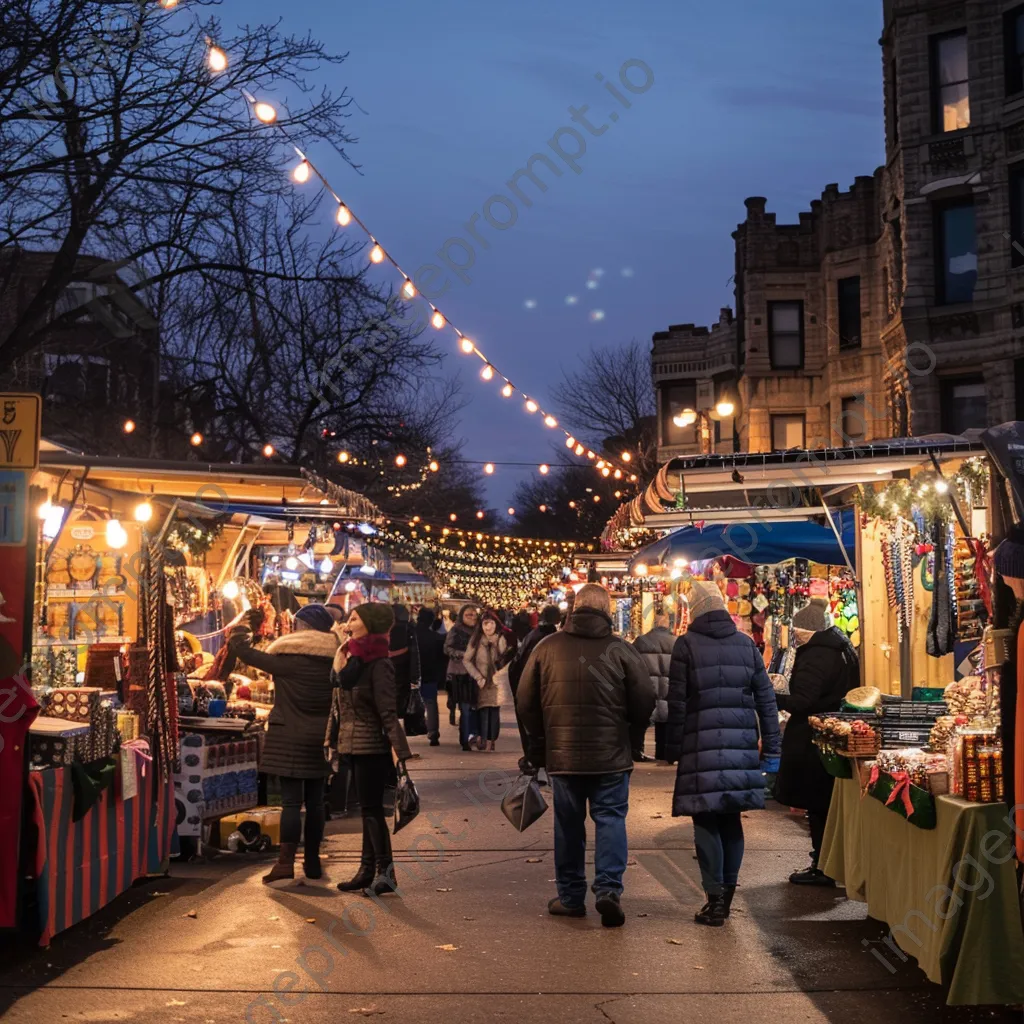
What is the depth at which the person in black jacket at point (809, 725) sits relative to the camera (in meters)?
9.50

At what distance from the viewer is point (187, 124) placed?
635 inches

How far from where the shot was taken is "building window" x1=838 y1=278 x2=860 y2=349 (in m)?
35.1

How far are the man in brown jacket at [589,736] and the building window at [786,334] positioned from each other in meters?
30.4

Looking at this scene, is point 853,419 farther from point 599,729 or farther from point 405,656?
point 599,729

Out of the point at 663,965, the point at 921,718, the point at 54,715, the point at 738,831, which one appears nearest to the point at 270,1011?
the point at 663,965

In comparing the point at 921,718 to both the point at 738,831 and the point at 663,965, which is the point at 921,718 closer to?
the point at 738,831

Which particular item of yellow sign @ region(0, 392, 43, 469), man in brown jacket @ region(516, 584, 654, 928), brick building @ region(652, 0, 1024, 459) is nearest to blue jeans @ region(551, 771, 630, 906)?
man in brown jacket @ region(516, 584, 654, 928)

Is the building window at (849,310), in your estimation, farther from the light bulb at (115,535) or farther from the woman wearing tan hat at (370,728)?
the woman wearing tan hat at (370,728)

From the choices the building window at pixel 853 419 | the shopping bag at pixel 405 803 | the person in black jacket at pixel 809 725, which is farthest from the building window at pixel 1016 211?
the shopping bag at pixel 405 803

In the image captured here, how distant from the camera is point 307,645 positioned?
9641 mm

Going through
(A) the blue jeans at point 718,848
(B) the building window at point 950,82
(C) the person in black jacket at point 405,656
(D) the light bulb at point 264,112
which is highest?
(B) the building window at point 950,82

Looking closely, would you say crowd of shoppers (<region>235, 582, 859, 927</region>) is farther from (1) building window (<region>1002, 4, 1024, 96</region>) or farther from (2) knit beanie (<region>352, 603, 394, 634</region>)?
(1) building window (<region>1002, 4, 1024, 96</region>)

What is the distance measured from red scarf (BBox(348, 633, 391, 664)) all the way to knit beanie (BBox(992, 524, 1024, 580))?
169 inches

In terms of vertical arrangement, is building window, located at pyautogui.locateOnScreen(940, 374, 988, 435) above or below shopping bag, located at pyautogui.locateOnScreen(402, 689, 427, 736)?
above
